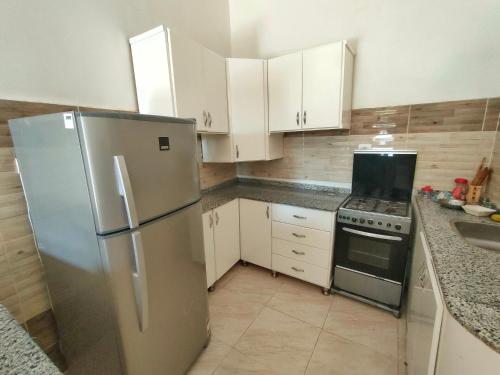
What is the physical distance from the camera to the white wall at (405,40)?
Result: 5.40ft

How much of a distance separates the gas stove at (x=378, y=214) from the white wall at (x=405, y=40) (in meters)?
0.89

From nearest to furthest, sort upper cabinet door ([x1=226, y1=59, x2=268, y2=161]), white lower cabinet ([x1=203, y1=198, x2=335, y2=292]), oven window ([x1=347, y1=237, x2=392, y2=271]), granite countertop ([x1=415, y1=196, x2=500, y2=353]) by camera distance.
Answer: granite countertop ([x1=415, y1=196, x2=500, y2=353]), oven window ([x1=347, y1=237, x2=392, y2=271]), white lower cabinet ([x1=203, y1=198, x2=335, y2=292]), upper cabinet door ([x1=226, y1=59, x2=268, y2=161])

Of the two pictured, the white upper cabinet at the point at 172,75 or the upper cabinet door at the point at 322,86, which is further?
the upper cabinet door at the point at 322,86

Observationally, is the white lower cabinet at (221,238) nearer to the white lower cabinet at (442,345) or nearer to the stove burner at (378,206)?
the stove burner at (378,206)

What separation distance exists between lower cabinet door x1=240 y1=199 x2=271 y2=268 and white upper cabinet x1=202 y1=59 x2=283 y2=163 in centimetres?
50

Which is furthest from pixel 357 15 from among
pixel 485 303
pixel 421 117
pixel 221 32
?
pixel 485 303

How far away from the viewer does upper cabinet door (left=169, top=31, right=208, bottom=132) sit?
1585mm

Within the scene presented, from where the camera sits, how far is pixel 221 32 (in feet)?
8.21

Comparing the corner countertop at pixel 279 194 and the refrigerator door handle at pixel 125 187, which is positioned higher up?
the refrigerator door handle at pixel 125 187

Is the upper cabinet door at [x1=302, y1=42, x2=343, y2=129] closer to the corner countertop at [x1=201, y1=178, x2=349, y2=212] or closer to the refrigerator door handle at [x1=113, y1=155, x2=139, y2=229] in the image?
the corner countertop at [x1=201, y1=178, x2=349, y2=212]

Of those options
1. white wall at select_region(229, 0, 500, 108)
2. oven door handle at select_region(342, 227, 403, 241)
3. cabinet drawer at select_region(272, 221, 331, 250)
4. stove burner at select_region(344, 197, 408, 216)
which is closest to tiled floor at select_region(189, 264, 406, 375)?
cabinet drawer at select_region(272, 221, 331, 250)

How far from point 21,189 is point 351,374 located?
219 centimetres

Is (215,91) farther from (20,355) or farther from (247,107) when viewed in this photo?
(20,355)

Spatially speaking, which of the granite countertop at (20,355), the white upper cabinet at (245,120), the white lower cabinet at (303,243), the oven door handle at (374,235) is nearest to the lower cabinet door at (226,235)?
the white lower cabinet at (303,243)
